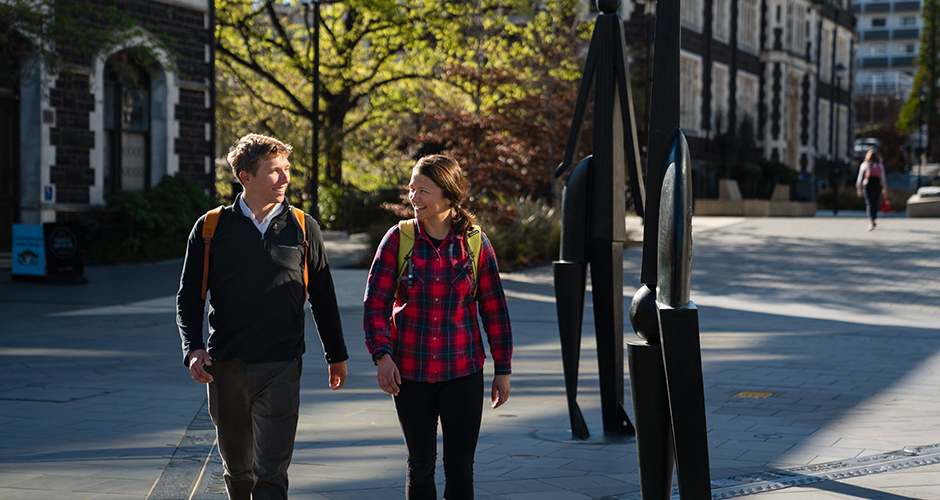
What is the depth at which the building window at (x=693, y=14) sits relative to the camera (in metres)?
36.1

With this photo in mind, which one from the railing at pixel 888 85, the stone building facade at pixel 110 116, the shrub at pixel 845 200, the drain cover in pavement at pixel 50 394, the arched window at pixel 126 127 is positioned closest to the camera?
the drain cover in pavement at pixel 50 394

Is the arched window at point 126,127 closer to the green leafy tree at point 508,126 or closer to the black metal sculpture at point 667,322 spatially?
the green leafy tree at point 508,126

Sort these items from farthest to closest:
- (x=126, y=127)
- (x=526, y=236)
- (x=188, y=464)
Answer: (x=126, y=127) → (x=526, y=236) → (x=188, y=464)

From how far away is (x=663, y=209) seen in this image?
3477 mm

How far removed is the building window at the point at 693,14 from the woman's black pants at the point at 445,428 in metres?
34.0

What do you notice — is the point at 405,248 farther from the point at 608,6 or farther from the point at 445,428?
the point at 608,6

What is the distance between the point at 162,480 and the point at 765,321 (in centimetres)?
808

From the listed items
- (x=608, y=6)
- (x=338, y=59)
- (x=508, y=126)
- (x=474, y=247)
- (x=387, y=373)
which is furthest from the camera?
(x=338, y=59)

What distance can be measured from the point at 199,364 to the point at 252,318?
9.6 inches

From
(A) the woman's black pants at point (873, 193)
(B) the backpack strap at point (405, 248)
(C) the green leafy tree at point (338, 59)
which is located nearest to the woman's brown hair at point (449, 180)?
(B) the backpack strap at point (405, 248)

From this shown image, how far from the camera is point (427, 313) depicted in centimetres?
362

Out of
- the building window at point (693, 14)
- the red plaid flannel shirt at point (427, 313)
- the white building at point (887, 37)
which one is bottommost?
the red plaid flannel shirt at point (427, 313)

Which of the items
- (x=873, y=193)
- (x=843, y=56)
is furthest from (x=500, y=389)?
(x=843, y=56)

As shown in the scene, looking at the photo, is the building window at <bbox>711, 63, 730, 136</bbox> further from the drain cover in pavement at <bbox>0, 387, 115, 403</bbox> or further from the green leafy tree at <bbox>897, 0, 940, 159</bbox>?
the drain cover in pavement at <bbox>0, 387, 115, 403</bbox>
